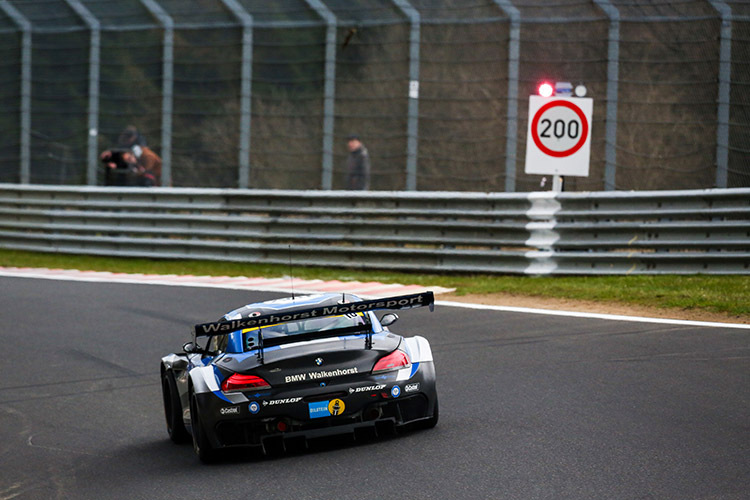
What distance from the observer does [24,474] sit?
7211 mm

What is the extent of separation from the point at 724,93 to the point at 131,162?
30.7 ft

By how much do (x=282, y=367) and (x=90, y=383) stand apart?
3385 mm

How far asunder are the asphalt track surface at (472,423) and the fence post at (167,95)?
7381 millimetres

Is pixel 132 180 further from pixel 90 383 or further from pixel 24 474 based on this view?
pixel 24 474

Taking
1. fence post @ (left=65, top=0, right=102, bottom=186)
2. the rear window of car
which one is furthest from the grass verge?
the rear window of car

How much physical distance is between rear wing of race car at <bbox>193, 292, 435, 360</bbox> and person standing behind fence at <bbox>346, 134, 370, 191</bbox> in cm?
1053

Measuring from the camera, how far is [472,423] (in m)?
7.66

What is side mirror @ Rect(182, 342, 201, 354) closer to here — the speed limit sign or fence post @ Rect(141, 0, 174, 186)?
the speed limit sign

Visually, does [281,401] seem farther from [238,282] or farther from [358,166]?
[358,166]

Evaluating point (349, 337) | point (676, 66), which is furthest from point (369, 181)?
point (349, 337)

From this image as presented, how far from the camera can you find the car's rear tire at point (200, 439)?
7.12 metres

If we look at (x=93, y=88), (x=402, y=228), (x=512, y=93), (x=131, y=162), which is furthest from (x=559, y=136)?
(x=93, y=88)

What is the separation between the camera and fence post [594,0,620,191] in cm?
1634

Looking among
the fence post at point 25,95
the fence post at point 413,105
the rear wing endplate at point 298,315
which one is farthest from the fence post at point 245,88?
the rear wing endplate at point 298,315
